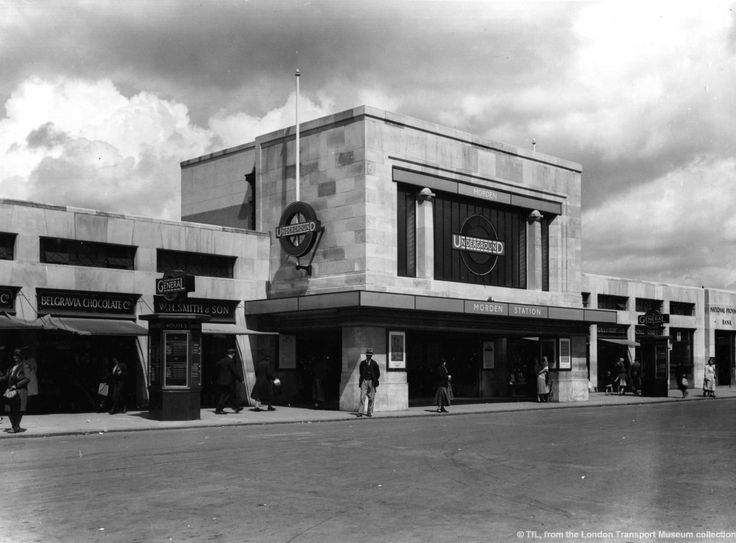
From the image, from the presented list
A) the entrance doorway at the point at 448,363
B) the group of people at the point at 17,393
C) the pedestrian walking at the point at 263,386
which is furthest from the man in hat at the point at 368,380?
the group of people at the point at 17,393

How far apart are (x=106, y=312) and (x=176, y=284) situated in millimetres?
3643

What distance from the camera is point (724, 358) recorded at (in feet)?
180

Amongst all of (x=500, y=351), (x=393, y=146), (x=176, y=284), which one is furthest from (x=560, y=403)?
(x=176, y=284)

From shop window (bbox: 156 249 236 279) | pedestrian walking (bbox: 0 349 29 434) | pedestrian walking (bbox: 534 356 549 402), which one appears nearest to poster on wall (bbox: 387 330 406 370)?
shop window (bbox: 156 249 236 279)

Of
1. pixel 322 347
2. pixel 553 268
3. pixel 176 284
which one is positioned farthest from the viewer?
pixel 553 268

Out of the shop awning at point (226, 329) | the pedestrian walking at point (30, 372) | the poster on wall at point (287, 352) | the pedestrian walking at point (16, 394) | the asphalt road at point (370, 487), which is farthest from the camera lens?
the poster on wall at point (287, 352)

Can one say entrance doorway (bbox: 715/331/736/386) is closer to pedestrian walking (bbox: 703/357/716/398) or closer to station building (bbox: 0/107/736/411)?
pedestrian walking (bbox: 703/357/716/398)

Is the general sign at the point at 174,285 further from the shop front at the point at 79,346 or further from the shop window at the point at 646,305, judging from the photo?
the shop window at the point at 646,305

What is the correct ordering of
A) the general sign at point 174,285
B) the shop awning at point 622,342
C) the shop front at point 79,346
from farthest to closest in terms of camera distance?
the shop awning at point 622,342 → the shop front at point 79,346 → the general sign at point 174,285

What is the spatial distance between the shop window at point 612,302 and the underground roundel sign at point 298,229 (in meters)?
22.3

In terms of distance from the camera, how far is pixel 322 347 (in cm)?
3272

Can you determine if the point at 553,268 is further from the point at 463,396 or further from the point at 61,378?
the point at 61,378

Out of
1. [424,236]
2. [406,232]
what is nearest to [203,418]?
[406,232]

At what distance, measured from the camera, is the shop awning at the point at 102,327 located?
24109mm
